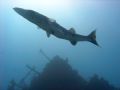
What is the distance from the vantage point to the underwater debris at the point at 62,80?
1553 inches

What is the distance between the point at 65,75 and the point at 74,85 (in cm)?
253

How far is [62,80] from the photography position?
131 feet

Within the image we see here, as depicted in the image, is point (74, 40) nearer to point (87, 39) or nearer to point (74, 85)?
point (87, 39)

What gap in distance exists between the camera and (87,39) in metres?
6.82

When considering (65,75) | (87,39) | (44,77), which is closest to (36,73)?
(44,77)

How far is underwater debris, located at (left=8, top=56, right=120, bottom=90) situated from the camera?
39.4 meters

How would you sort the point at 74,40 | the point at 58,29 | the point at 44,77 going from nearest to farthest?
1. the point at 58,29
2. the point at 74,40
3. the point at 44,77

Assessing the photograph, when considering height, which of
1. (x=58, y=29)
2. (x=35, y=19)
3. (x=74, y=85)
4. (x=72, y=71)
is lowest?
(x=35, y=19)

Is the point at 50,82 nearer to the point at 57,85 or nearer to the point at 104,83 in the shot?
the point at 57,85

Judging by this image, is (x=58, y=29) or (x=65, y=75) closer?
(x=58, y=29)

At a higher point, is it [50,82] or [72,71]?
[72,71]

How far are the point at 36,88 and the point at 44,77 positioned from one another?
246 cm

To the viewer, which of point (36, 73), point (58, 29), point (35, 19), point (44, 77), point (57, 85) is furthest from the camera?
point (36, 73)

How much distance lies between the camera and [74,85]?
3972 cm
